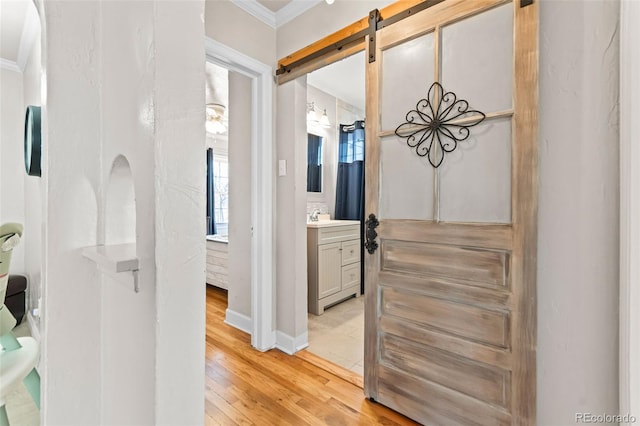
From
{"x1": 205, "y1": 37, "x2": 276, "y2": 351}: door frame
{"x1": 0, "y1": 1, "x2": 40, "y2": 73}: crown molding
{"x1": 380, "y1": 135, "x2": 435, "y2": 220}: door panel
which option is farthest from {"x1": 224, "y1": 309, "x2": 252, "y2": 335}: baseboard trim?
{"x1": 0, "y1": 1, "x2": 40, "y2": 73}: crown molding

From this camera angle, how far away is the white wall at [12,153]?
2648 mm

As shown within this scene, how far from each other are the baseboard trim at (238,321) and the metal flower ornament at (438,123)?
78.5 inches

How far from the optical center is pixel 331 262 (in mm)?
2984

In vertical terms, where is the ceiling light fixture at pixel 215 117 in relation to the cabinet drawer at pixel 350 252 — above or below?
above

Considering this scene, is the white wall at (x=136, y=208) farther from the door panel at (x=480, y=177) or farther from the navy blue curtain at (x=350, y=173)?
the navy blue curtain at (x=350, y=173)

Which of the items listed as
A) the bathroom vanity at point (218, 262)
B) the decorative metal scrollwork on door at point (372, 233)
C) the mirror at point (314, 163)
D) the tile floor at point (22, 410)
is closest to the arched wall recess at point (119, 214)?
Result: the decorative metal scrollwork on door at point (372, 233)

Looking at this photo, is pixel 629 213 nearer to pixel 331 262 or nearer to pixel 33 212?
pixel 331 262

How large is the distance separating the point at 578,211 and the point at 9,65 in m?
4.38

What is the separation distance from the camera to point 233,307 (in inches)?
105

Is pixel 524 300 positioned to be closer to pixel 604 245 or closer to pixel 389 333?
pixel 604 245

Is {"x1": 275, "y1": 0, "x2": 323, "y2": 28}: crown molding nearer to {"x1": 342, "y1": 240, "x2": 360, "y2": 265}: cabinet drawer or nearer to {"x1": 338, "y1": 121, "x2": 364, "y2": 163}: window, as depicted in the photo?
{"x1": 338, "y1": 121, "x2": 364, "y2": 163}: window

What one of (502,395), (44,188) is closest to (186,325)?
(44,188)

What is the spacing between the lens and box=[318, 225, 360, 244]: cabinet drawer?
9.46ft

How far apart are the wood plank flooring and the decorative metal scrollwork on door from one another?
0.86 m
